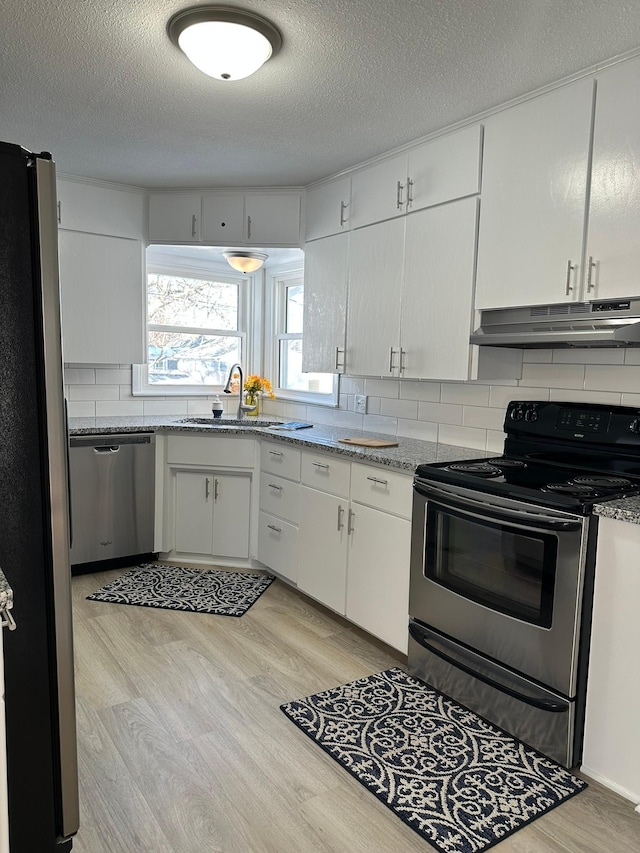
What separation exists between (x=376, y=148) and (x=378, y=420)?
4.86 ft

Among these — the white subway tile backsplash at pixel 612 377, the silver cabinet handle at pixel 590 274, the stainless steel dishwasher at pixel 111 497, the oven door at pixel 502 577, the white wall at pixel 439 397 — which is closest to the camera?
the oven door at pixel 502 577

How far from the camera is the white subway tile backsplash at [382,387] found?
3633mm

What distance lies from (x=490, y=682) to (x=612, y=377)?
4.26ft

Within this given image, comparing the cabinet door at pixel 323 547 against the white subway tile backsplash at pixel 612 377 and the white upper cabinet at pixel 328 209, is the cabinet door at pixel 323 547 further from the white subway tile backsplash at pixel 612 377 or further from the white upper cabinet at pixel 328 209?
the white upper cabinet at pixel 328 209

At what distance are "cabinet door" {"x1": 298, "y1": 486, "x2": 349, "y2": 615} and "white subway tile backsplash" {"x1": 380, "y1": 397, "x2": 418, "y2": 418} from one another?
711mm

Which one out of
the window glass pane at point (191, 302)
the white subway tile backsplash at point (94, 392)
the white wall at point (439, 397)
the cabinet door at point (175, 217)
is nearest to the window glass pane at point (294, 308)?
the window glass pane at point (191, 302)

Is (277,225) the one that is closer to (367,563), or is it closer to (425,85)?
(425,85)

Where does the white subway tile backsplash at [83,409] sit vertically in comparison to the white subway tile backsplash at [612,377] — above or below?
below

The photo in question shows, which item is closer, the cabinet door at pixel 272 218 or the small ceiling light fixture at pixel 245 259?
the cabinet door at pixel 272 218

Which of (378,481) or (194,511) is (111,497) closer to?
(194,511)

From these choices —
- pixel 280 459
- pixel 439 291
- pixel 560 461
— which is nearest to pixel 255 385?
pixel 280 459

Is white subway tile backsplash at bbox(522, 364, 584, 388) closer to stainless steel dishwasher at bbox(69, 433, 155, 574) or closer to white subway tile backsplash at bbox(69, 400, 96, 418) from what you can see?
stainless steel dishwasher at bbox(69, 433, 155, 574)

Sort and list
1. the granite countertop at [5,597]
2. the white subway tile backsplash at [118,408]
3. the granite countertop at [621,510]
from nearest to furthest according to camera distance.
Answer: the granite countertop at [5,597] < the granite countertop at [621,510] < the white subway tile backsplash at [118,408]

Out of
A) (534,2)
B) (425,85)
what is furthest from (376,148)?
(534,2)
